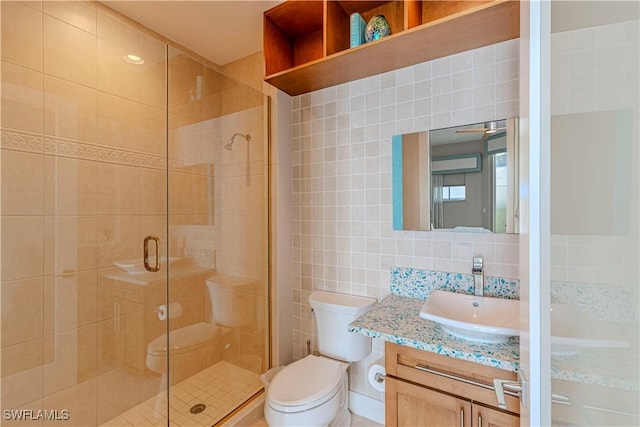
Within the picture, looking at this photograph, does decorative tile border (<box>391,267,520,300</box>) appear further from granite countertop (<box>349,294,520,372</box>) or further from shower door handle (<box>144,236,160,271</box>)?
shower door handle (<box>144,236,160,271</box>)

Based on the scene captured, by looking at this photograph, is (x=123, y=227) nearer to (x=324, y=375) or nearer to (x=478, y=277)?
(x=324, y=375)

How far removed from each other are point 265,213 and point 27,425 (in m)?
1.58

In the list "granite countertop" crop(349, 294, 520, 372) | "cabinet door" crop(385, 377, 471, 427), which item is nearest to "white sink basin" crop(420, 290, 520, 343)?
"granite countertop" crop(349, 294, 520, 372)

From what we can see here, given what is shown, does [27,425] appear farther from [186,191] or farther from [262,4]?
[262,4]

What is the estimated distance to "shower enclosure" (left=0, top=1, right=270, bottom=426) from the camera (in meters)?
1.30

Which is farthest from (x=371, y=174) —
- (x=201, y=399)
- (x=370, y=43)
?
(x=201, y=399)

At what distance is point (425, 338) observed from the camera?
115 cm

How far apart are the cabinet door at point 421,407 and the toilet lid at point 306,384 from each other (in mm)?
331

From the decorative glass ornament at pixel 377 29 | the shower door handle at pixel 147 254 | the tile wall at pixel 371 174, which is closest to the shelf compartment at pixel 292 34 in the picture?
the tile wall at pixel 371 174

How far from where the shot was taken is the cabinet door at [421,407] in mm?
1120

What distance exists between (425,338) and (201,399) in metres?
1.51

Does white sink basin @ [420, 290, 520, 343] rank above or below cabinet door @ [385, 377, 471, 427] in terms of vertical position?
above

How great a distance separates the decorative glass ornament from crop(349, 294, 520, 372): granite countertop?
1.45 metres

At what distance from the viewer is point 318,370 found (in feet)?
5.35
